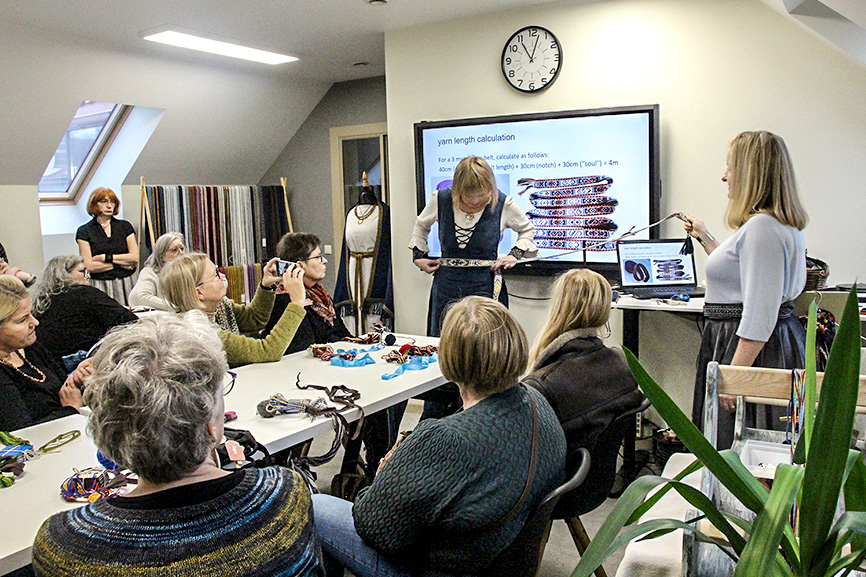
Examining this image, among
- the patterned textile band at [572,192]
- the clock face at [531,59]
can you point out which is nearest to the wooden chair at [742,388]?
the patterned textile band at [572,192]

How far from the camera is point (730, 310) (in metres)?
2.50

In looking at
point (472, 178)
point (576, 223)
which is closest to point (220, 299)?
point (472, 178)

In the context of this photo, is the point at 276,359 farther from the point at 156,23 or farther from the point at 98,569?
the point at 156,23

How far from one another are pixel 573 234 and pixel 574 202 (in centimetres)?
19

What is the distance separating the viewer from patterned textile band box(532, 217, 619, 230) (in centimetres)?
412

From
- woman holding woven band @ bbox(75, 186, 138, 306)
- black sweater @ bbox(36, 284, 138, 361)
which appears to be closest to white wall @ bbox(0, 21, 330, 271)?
woman holding woven band @ bbox(75, 186, 138, 306)

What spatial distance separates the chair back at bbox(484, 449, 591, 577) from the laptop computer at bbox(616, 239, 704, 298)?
87.3 inches

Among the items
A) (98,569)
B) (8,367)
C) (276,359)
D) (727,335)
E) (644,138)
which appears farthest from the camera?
(644,138)

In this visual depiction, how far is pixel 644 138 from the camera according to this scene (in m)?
3.94

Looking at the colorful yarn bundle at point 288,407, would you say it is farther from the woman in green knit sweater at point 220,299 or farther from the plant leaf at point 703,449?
the plant leaf at point 703,449

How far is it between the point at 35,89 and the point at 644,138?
151 inches

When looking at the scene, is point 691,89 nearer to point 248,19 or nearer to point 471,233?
point 471,233

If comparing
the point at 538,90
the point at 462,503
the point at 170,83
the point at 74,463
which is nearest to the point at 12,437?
the point at 74,463

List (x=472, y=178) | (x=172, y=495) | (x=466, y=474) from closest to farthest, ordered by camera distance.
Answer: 1. (x=172, y=495)
2. (x=466, y=474)
3. (x=472, y=178)
